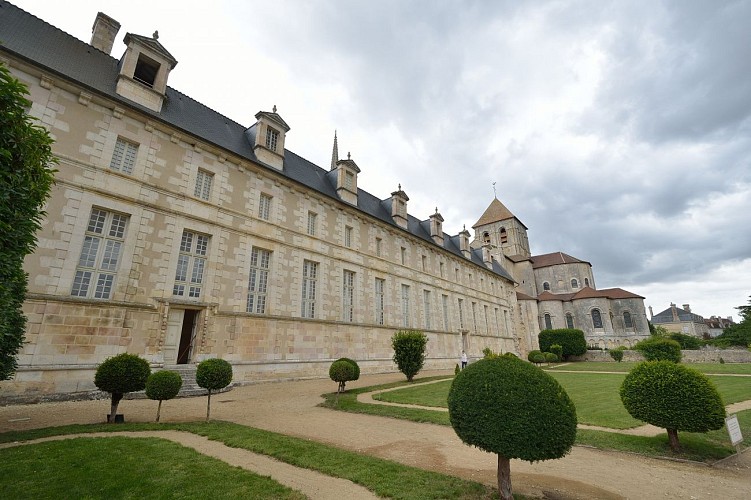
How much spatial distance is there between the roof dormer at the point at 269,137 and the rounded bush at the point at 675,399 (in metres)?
17.1

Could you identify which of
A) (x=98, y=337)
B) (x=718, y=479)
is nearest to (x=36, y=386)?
(x=98, y=337)

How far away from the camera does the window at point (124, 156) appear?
→ 12.4 meters

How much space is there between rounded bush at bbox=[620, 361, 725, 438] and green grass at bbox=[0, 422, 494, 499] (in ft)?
14.6

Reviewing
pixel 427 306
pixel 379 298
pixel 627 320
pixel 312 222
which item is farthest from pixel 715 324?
pixel 312 222

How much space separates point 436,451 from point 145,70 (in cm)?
1895

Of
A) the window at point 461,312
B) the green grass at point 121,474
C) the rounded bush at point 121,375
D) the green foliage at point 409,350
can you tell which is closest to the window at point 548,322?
the window at point 461,312

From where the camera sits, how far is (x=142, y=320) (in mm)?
11656

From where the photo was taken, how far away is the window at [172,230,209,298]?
1316 cm

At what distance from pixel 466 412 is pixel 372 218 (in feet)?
61.5

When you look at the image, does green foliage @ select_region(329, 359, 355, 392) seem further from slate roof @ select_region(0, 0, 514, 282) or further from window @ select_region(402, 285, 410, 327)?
window @ select_region(402, 285, 410, 327)

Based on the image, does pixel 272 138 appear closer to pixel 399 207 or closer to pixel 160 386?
pixel 399 207

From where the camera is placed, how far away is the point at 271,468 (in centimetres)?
487

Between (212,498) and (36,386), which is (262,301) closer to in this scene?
(36,386)

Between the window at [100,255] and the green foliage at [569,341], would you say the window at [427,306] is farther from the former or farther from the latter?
the window at [100,255]
